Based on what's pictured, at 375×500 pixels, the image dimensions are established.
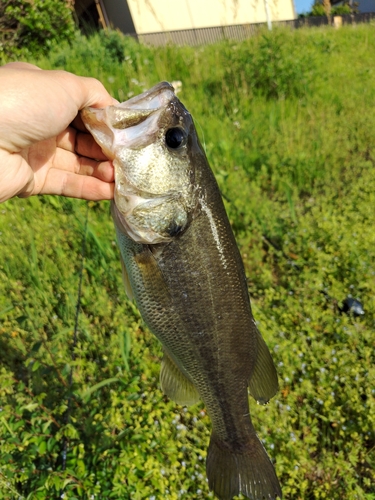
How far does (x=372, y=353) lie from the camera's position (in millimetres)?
2602

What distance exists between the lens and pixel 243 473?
5.51ft

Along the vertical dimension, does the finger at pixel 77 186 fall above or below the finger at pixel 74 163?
below

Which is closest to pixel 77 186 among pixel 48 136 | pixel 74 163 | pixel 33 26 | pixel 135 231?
pixel 74 163

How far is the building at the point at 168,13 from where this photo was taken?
11.5 metres

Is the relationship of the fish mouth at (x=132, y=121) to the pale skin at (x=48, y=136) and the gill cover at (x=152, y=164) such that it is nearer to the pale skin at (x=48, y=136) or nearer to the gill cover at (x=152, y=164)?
the gill cover at (x=152, y=164)

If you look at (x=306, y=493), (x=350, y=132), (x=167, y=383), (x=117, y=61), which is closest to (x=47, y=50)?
(x=117, y=61)

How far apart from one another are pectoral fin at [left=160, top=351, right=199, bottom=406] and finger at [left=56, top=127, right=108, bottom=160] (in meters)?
1.04

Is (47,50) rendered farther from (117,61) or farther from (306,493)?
(306,493)

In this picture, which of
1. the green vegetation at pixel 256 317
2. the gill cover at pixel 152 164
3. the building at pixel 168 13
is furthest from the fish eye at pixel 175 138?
the building at pixel 168 13

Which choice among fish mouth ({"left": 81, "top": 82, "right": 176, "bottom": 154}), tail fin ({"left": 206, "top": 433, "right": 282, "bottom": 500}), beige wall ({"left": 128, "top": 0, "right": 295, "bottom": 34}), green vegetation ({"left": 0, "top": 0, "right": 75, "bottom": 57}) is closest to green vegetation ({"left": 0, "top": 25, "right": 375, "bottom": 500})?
tail fin ({"left": 206, "top": 433, "right": 282, "bottom": 500})

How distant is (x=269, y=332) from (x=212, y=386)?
125 cm

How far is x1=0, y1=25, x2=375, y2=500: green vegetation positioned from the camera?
6.79 feet

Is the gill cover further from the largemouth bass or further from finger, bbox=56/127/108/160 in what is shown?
finger, bbox=56/127/108/160

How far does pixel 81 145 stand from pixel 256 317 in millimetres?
1801
